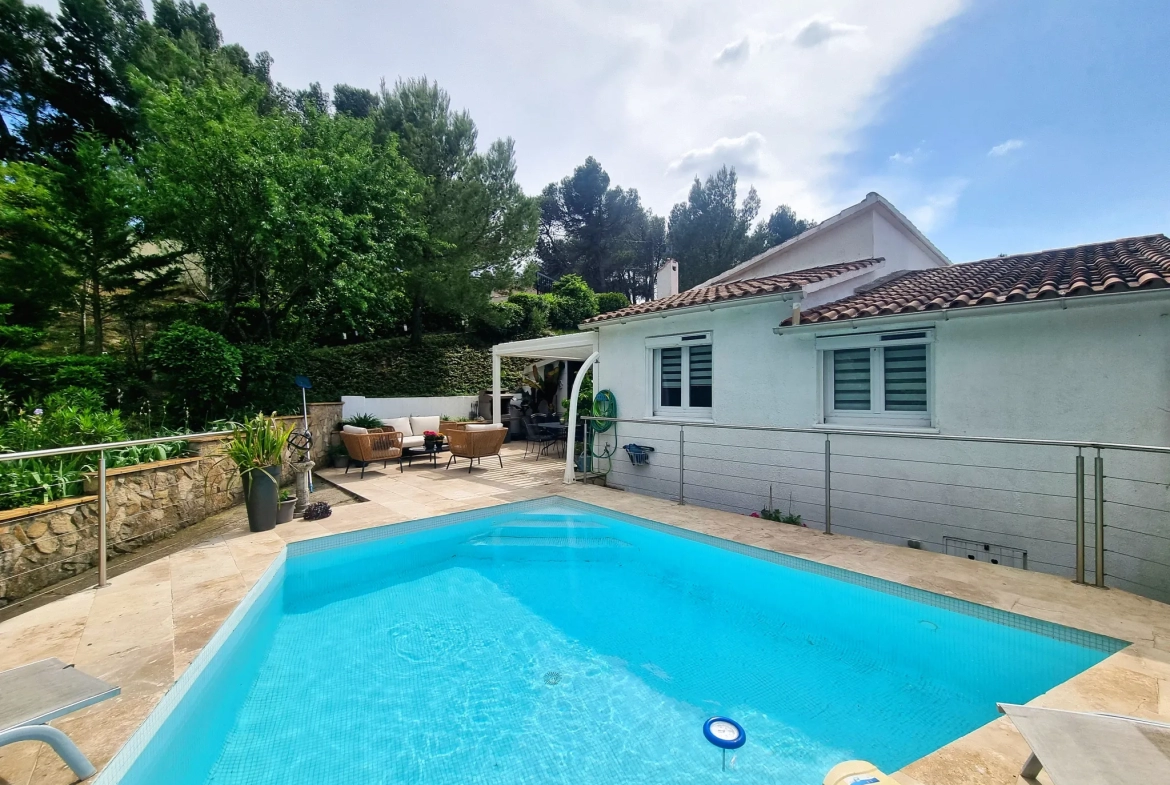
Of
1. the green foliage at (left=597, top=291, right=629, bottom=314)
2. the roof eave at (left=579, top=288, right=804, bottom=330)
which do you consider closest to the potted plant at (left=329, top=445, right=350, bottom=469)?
the roof eave at (left=579, top=288, right=804, bottom=330)

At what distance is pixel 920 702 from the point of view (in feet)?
12.3

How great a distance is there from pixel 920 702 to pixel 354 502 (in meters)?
8.49

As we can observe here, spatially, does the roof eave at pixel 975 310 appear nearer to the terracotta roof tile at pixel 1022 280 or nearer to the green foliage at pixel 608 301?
the terracotta roof tile at pixel 1022 280

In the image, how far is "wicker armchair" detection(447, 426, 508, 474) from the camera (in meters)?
11.0

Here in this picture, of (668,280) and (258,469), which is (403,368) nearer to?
(668,280)

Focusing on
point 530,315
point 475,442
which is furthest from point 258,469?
point 530,315

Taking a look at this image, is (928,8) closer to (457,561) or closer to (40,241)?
(457,561)

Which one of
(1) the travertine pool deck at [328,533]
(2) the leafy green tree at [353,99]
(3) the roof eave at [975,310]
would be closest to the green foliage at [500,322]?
(2) the leafy green tree at [353,99]

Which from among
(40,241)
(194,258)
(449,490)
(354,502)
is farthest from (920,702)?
(194,258)

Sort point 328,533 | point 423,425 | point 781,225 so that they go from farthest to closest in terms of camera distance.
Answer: point 781,225
point 423,425
point 328,533

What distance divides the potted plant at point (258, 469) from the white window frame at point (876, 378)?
8824 millimetres

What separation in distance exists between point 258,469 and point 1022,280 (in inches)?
463

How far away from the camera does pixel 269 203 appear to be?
1200 centimetres

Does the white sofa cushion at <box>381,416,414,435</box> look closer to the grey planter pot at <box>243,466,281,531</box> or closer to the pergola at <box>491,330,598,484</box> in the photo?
the pergola at <box>491,330,598,484</box>
